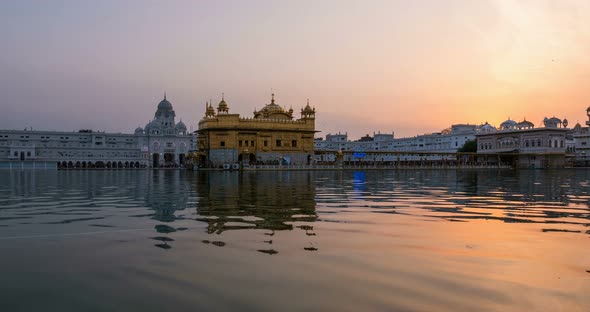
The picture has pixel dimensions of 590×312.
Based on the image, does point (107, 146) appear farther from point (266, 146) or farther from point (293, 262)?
point (293, 262)

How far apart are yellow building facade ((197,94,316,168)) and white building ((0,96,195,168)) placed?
44.2m

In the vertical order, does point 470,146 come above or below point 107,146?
below

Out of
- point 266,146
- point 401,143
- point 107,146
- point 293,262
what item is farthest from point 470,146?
point 293,262

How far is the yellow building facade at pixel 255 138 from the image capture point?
2717 inches

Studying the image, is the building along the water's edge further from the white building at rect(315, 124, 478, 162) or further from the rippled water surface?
the rippled water surface

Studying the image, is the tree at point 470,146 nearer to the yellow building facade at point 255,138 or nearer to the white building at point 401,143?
the white building at point 401,143

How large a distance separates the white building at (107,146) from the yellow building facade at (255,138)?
1739 inches

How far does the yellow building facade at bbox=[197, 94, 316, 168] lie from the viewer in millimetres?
69000

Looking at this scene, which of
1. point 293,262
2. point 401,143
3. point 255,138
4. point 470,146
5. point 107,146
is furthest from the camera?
point 401,143

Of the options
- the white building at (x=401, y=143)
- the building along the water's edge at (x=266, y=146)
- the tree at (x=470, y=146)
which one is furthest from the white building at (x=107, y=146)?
the tree at (x=470, y=146)

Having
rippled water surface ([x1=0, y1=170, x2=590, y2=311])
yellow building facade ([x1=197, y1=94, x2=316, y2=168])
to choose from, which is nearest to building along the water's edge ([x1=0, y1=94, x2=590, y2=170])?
yellow building facade ([x1=197, y1=94, x2=316, y2=168])

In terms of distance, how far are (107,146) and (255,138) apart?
64.5m

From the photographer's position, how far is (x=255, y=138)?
7025 cm

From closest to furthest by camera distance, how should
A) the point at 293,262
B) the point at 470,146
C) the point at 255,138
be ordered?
1. the point at 293,262
2. the point at 255,138
3. the point at 470,146
